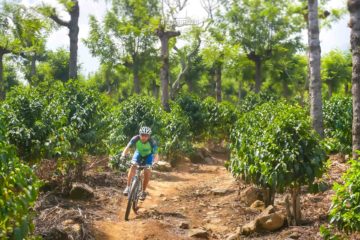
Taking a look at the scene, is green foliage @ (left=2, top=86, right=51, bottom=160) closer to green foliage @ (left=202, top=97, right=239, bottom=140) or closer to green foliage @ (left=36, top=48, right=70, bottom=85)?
green foliage @ (left=202, top=97, right=239, bottom=140)

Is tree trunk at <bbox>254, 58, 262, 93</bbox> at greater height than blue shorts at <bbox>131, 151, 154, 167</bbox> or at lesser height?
greater

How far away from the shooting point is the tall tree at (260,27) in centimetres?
2884

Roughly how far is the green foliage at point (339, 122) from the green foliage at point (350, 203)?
660 centimetres

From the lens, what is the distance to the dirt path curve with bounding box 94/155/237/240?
23.9 ft

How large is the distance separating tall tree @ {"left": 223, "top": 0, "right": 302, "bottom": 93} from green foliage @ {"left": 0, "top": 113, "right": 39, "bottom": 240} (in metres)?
25.6

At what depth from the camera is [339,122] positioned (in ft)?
41.6

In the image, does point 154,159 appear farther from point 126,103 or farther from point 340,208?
point 126,103

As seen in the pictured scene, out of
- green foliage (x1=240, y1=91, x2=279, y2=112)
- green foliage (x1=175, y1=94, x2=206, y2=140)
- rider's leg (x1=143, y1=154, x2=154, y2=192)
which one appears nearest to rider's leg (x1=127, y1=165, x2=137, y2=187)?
rider's leg (x1=143, y1=154, x2=154, y2=192)

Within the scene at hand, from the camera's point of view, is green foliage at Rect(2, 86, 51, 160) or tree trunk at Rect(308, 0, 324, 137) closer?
green foliage at Rect(2, 86, 51, 160)

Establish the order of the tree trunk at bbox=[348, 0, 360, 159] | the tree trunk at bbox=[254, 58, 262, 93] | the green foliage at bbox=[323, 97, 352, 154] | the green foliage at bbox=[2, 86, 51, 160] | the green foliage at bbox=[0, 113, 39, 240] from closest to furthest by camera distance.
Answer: the green foliage at bbox=[0, 113, 39, 240], the green foliage at bbox=[2, 86, 51, 160], the tree trunk at bbox=[348, 0, 360, 159], the green foliage at bbox=[323, 97, 352, 154], the tree trunk at bbox=[254, 58, 262, 93]

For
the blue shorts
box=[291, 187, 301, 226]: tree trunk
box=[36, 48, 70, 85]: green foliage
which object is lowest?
box=[291, 187, 301, 226]: tree trunk

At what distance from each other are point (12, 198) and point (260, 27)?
1083 inches

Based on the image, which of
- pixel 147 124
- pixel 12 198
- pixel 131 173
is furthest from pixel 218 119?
pixel 12 198

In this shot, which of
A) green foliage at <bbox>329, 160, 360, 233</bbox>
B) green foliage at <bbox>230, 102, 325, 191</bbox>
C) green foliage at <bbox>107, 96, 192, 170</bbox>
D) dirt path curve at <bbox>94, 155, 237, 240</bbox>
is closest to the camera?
green foliage at <bbox>329, 160, 360, 233</bbox>
